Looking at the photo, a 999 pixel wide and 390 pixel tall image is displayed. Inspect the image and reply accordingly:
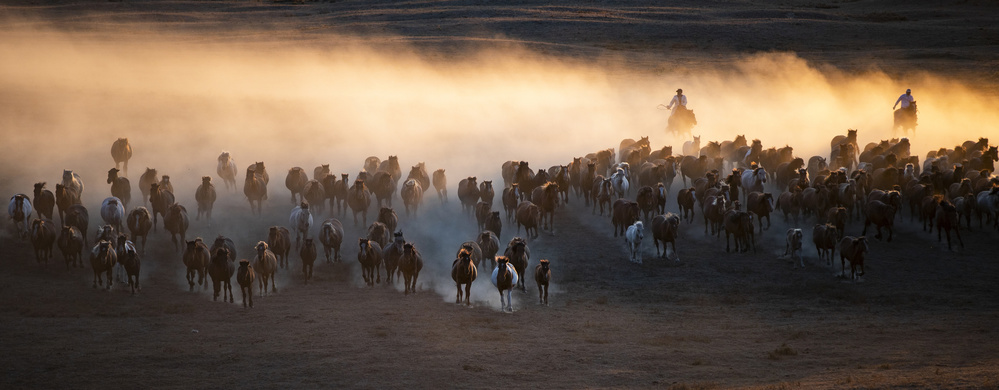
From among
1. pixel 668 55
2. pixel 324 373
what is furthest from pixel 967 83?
pixel 324 373

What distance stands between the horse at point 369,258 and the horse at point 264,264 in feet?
7.65

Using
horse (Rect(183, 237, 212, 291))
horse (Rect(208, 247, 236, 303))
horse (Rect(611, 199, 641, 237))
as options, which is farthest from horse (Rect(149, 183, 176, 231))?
horse (Rect(611, 199, 641, 237))

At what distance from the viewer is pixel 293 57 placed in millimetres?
64312

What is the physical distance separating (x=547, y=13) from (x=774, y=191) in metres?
48.5

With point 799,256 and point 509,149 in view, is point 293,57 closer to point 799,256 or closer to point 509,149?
point 509,149

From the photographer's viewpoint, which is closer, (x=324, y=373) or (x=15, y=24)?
(x=324, y=373)

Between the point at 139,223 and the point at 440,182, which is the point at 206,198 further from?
the point at 440,182

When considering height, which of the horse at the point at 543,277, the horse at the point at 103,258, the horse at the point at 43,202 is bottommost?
the horse at the point at 543,277

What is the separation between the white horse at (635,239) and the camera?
84.8 ft

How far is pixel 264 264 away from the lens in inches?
900

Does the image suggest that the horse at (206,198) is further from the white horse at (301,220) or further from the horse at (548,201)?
the horse at (548,201)

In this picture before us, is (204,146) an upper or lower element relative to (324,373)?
upper

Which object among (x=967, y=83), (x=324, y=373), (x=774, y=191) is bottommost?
(x=324, y=373)

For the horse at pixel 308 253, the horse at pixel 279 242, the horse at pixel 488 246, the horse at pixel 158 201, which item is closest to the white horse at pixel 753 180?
the horse at pixel 488 246
